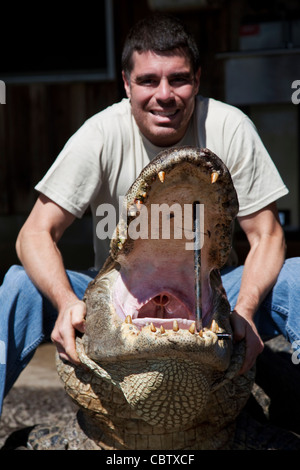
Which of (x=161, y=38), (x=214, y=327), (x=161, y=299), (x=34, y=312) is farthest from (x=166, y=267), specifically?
(x=161, y=38)

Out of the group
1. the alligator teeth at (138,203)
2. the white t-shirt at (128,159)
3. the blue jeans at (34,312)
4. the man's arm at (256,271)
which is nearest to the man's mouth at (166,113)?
the white t-shirt at (128,159)

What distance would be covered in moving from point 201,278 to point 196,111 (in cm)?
95

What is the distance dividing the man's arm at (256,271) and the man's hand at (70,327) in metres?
0.48

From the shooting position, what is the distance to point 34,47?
4.93 metres

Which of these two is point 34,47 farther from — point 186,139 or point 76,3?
point 186,139

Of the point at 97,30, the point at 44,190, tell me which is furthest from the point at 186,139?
the point at 97,30

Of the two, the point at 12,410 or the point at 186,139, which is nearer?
the point at 186,139

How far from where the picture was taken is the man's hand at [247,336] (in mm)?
2182

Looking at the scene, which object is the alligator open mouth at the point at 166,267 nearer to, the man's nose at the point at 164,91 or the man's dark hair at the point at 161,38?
the man's nose at the point at 164,91

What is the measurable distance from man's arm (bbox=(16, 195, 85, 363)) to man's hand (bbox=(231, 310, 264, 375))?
0.48m

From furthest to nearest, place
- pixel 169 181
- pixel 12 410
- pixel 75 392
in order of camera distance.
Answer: pixel 12 410 < pixel 75 392 < pixel 169 181

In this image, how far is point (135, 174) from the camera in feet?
8.54

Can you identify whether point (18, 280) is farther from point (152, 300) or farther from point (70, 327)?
point (152, 300)

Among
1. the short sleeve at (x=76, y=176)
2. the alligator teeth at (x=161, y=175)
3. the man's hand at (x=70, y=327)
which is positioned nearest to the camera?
the alligator teeth at (x=161, y=175)
